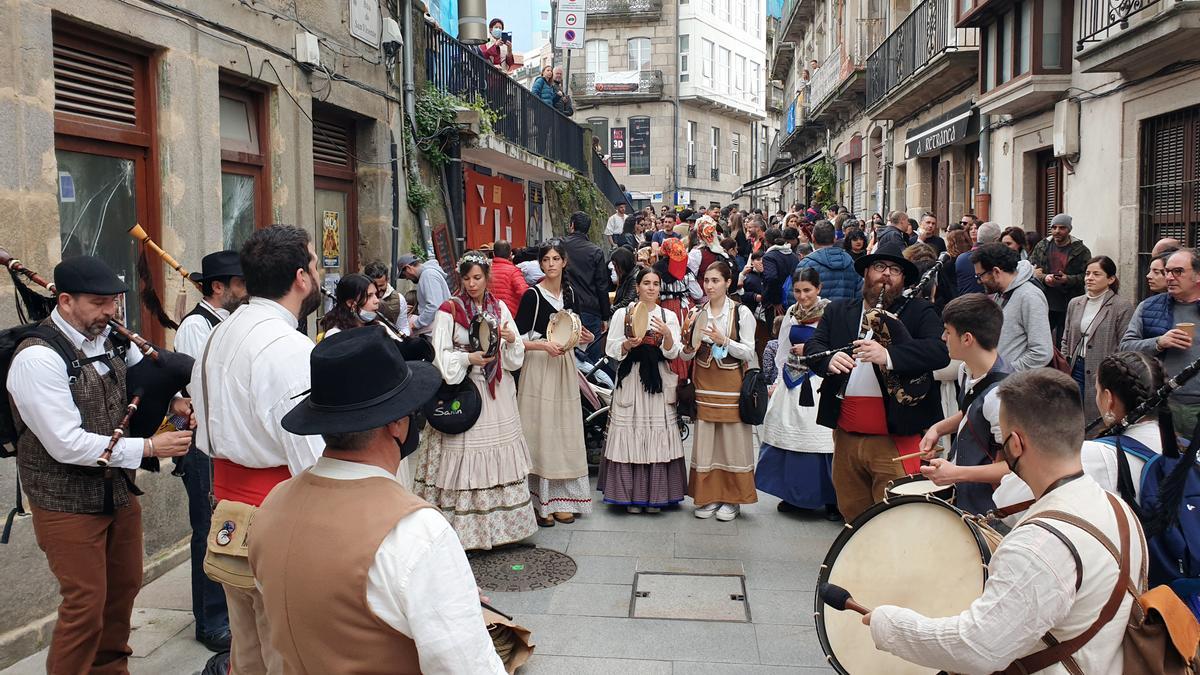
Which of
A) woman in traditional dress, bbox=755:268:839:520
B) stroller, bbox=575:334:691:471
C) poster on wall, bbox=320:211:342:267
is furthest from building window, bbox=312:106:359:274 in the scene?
woman in traditional dress, bbox=755:268:839:520

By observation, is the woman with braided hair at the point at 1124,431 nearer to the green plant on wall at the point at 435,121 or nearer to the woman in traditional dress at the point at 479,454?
the woman in traditional dress at the point at 479,454

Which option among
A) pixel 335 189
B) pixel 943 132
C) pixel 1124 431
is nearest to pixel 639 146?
pixel 943 132

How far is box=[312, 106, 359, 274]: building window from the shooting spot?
29.6 feet

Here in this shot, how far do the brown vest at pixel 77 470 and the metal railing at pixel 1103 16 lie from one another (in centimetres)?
958

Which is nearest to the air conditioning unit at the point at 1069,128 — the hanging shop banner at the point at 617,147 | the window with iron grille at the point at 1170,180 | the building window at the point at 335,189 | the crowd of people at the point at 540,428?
the window with iron grille at the point at 1170,180

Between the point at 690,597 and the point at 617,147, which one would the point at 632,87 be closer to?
the point at 617,147

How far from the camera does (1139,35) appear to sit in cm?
948

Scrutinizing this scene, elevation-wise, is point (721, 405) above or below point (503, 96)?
below

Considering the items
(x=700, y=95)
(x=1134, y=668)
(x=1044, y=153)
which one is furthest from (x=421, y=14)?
(x=700, y=95)

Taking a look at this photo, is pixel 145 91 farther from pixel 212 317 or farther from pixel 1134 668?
pixel 1134 668

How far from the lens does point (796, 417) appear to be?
7.27m

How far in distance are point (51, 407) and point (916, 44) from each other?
689 inches

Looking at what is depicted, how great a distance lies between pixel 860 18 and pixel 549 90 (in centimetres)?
948

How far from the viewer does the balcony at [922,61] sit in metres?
16.0
